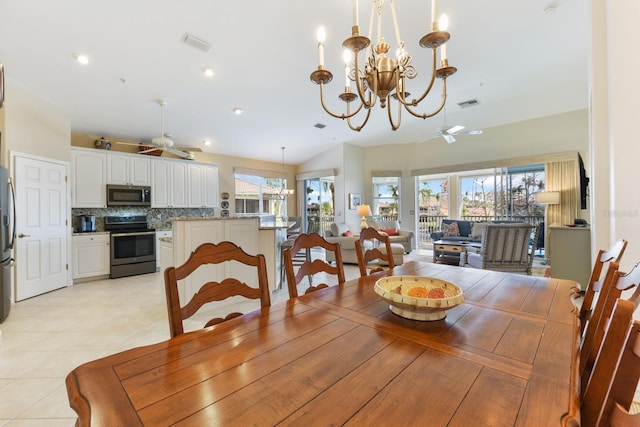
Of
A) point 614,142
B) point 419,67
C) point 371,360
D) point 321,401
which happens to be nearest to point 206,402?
point 321,401

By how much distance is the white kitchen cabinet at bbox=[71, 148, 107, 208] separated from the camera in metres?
4.39

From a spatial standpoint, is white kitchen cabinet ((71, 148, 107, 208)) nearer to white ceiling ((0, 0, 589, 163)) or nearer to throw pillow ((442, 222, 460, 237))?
white ceiling ((0, 0, 589, 163))

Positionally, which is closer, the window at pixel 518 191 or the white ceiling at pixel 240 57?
the white ceiling at pixel 240 57

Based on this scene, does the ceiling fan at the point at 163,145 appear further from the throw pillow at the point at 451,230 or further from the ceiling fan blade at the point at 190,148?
the throw pillow at the point at 451,230

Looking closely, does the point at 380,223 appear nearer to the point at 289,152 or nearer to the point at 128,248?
the point at 289,152

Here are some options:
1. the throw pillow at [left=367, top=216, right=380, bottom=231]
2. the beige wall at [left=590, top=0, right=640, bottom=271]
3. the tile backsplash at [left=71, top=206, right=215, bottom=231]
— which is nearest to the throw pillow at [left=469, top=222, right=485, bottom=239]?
the throw pillow at [left=367, top=216, right=380, bottom=231]

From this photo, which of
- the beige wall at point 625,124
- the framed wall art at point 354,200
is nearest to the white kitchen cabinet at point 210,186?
the framed wall art at point 354,200

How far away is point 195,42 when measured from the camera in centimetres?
297

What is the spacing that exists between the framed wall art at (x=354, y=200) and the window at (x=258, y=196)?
6.36 ft

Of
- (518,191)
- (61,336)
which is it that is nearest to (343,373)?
(61,336)

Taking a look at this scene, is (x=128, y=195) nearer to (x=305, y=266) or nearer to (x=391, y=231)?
(x=305, y=266)

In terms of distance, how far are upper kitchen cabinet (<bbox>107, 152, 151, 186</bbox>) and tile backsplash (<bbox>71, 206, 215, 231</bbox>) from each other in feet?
1.87

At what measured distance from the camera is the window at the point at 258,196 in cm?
708

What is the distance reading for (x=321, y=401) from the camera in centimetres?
64
